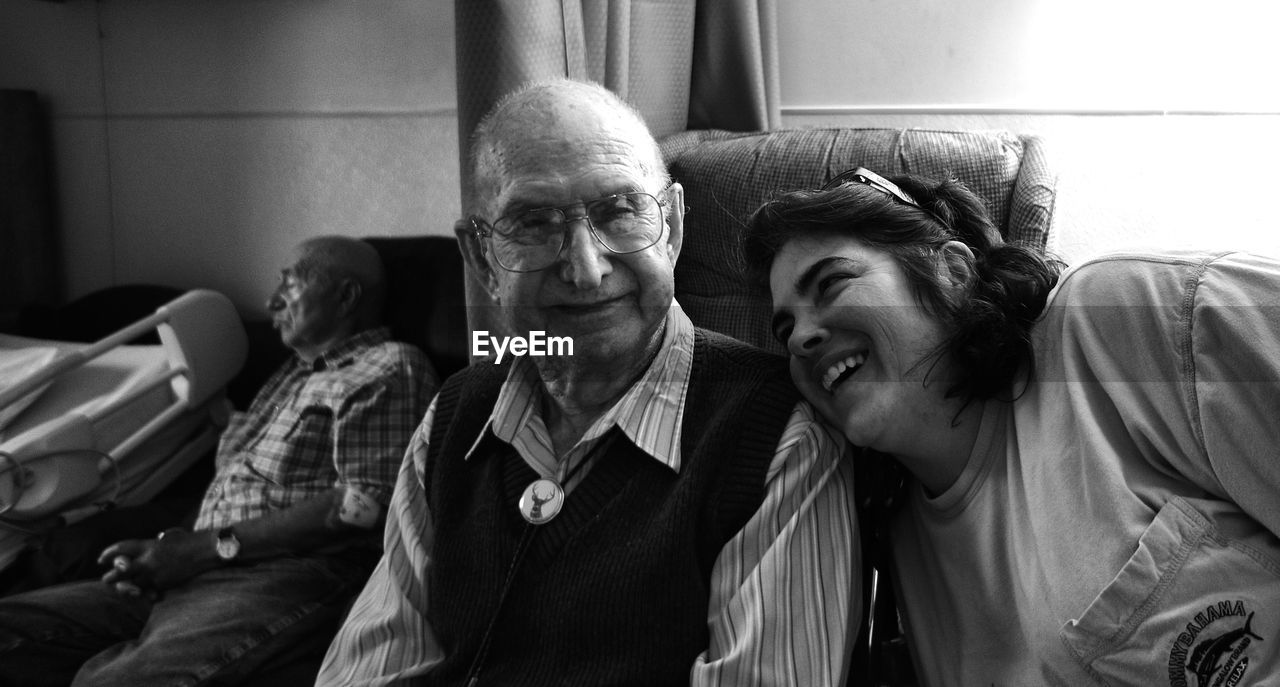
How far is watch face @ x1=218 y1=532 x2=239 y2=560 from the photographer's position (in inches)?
63.8

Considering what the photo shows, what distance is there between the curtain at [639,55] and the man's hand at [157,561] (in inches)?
28.1

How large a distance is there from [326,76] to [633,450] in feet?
5.88

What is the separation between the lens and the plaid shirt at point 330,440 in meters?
1.70

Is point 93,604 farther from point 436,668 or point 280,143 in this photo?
point 280,143

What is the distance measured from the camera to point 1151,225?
178 cm

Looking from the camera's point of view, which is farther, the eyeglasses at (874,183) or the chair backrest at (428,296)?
the chair backrest at (428,296)

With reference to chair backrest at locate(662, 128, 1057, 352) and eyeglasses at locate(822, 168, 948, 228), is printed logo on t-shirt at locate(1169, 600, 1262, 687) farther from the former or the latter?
chair backrest at locate(662, 128, 1057, 352)

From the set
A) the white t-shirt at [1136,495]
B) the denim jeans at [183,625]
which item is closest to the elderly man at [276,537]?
the denim jeans at [183,625]

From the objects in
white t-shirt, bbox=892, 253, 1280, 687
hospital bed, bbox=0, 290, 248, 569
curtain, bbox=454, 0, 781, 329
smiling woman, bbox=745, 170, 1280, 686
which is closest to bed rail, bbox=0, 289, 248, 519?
hospital bed, bbox=0, 290, 248, 569

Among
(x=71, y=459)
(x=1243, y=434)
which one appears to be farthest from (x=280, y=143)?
(x=1243, y=434)

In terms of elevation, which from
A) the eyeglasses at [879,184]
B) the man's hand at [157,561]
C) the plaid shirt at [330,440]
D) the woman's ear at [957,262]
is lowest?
the man's hand at [157,561]

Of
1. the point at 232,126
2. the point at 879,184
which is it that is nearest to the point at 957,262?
the point at 879,184

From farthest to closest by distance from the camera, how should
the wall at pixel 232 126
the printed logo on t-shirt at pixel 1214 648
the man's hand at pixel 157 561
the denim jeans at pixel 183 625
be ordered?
the wall at pixel 232 126 < the man's hand at pixel 157 561 < the denim jeans at pixel 183 625 < the printed logo on t-shirt at pixel 1214 648

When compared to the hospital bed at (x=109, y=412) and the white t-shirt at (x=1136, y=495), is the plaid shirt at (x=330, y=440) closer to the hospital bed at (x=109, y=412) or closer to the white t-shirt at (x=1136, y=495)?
the hospital bed at (x=109, y=412)
